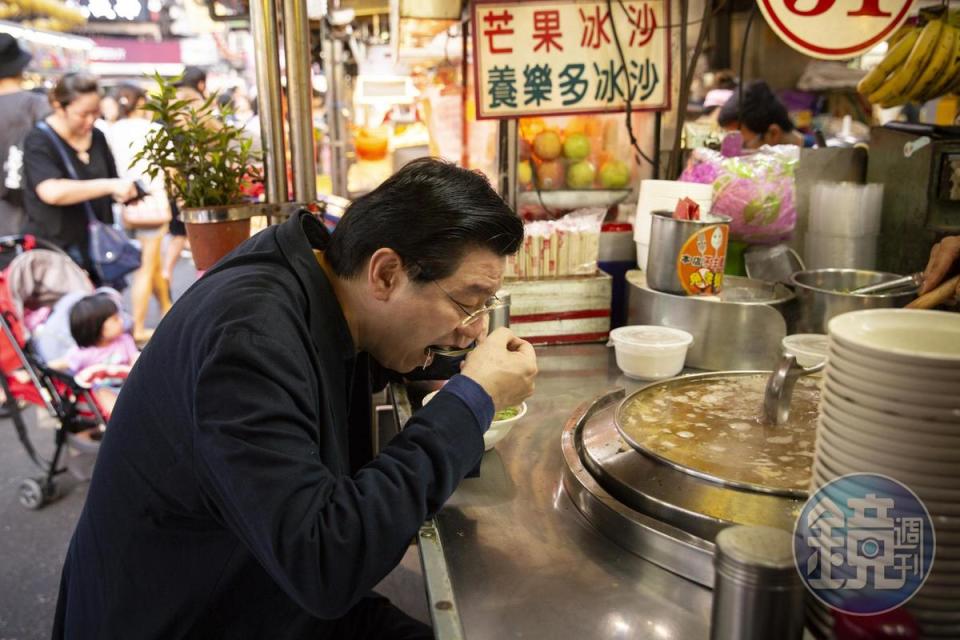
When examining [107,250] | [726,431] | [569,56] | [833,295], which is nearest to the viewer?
[726,431]

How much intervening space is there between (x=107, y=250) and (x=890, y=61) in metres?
4.57

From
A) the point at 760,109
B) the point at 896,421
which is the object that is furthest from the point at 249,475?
the point at 760,109

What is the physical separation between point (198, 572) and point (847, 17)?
2.56 meters

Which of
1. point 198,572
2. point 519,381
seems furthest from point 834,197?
point 198,572

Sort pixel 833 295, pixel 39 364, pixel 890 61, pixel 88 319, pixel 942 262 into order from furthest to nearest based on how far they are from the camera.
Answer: pixel 88 319, pixel 39 364, pixel 890 61, pixel 833 295, pixel 942 262

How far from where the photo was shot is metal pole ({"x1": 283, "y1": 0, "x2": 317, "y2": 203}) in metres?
2.39

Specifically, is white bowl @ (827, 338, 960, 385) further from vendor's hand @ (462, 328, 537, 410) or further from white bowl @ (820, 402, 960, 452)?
vendor's hand @ (462, 328, 537, 410)

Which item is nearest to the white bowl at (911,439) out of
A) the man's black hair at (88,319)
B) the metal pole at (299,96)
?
the metal pole at (299,96)

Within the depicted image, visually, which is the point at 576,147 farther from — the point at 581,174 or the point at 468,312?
the point at 468,312

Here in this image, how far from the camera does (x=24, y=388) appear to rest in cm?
436

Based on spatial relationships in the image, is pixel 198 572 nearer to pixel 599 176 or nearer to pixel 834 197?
pixel 834 197

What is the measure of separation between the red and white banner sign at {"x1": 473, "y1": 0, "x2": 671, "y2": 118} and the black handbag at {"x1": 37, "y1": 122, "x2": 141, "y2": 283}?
3.21m

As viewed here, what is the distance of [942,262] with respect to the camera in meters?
2.02

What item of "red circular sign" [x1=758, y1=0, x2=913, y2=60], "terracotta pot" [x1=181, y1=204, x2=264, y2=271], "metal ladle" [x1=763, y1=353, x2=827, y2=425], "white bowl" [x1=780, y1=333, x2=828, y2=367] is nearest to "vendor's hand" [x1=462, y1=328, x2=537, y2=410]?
"metal ladle" [x1=763, y1=353, x2=827, y2=425]
